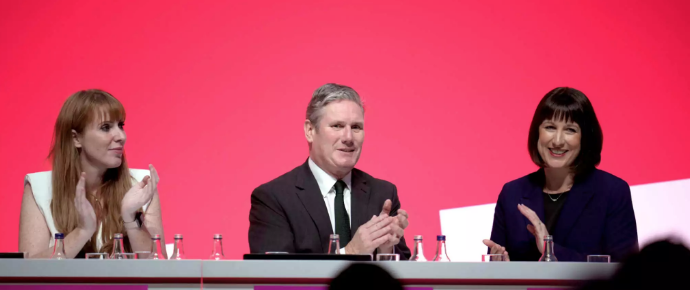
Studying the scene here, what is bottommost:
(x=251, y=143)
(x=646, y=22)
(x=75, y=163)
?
(x=75, y=163)

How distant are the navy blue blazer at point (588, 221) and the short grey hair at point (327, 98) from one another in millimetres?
738

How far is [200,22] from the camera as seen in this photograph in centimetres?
361

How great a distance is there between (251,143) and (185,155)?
0.32m

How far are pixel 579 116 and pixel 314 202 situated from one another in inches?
39.2

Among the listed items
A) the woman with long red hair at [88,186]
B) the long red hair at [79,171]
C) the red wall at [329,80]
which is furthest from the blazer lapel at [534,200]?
the long red hair at [79,171]

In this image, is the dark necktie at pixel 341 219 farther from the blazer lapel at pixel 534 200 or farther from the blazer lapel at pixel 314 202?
the blazer lapel at pixel 534 200

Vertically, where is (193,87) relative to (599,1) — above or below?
below

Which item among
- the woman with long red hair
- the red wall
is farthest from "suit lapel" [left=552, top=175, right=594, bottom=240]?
the woman with long red hair

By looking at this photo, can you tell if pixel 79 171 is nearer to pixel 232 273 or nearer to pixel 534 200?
pixel 232 273

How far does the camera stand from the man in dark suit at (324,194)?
8.36ft

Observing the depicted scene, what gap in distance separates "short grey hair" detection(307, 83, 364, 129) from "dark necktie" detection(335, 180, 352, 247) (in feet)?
0.88

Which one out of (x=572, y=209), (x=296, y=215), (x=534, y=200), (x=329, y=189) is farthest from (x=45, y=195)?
(x=572, y=209)

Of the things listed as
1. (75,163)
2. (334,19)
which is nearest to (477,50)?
(334,19)

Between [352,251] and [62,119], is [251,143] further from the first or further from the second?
[352,251]
